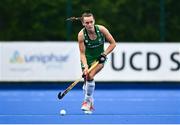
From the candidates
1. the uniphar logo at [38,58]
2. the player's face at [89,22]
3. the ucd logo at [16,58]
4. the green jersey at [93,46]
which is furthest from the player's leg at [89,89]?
the ucd logo at [16,58]

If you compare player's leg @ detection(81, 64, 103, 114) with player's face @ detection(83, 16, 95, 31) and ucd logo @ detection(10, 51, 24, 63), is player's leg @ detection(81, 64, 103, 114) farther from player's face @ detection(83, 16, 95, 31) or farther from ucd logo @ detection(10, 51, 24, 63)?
ucd logo @ detection(10, 51, 24, 63)

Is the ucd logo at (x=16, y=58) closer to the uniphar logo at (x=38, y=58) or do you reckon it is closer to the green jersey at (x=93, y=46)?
the uniphar logo at (x=38, y=58)

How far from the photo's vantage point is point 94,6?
28.9 m

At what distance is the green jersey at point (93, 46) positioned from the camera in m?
10.3

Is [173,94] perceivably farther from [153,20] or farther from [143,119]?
[153,20]

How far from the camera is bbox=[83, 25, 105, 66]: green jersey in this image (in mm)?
10258

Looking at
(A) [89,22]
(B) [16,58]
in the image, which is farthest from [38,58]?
(A) [89,22]

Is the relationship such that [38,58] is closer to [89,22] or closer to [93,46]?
[93,46]

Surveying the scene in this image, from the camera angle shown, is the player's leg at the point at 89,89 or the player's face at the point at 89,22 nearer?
the player's face at the point at 89,22

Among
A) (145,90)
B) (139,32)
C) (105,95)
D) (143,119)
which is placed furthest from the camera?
(139,32)

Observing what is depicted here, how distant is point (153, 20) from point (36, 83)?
11.6 meters

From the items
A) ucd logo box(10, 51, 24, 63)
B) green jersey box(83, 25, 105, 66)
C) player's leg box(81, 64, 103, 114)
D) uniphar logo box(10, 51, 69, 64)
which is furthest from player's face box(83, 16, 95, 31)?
ucd logo box(10, 51, 24, 63)

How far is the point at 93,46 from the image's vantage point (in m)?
10.3

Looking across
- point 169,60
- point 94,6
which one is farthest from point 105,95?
point 94,6
